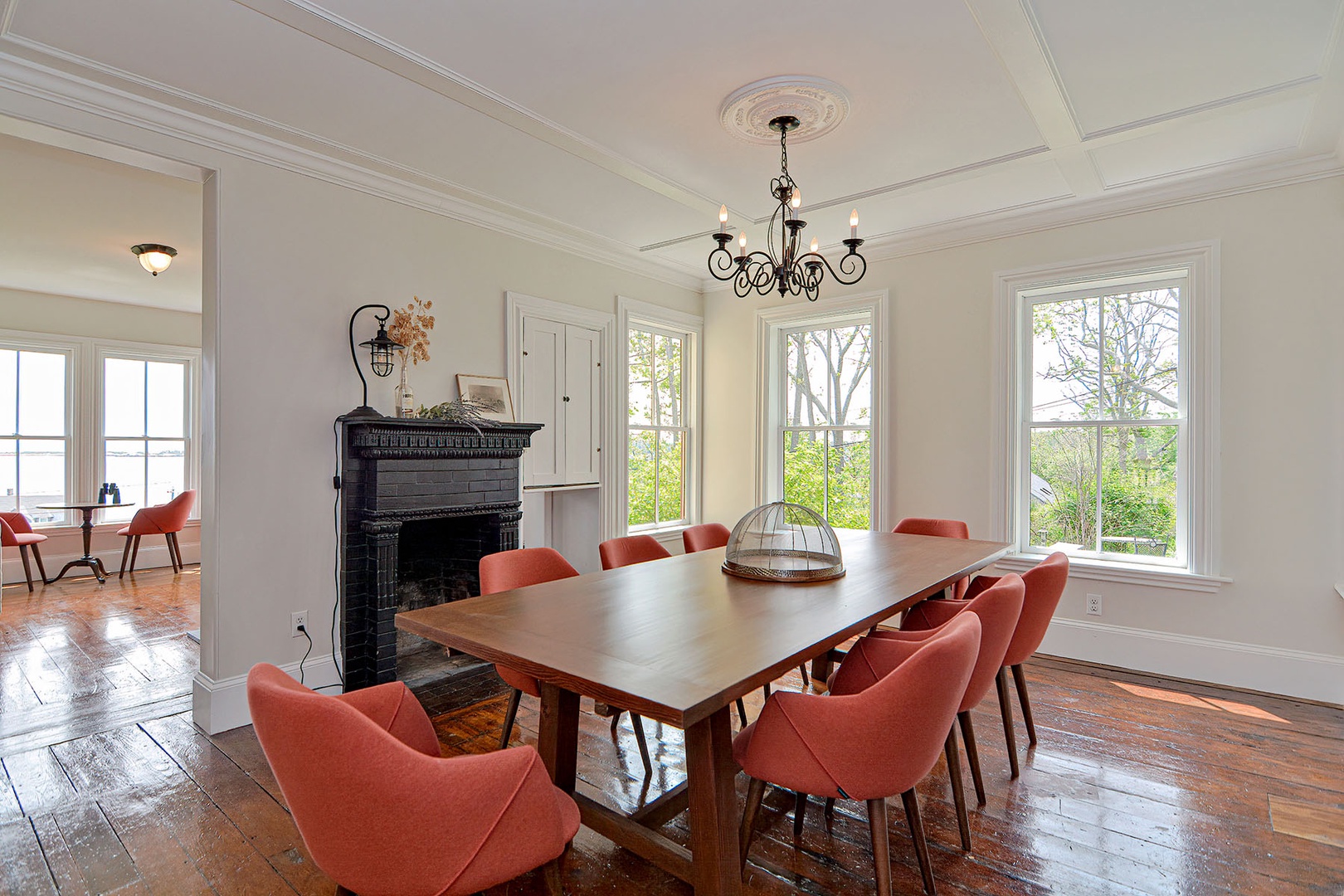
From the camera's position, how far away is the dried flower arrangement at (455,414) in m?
3.67

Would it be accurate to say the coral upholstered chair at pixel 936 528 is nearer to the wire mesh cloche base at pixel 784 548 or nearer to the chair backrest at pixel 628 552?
the wire mesh cloche base at pixel 784 548

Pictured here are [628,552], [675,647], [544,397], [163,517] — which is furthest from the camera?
[163,517]

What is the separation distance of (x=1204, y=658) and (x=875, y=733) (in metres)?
3.22

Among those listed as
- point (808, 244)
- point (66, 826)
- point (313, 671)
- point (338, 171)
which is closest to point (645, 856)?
point (66, 826)

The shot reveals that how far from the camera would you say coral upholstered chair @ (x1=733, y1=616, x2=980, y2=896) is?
153cm

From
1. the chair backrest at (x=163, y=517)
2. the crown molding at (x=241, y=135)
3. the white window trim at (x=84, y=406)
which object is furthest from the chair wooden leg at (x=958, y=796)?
the white window trim at (x=84, y=406)

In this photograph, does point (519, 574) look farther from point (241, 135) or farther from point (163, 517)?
point (163, 517)

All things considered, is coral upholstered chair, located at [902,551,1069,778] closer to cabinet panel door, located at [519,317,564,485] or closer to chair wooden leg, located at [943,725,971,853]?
chair wooden leg, located at [943,725,971,853]

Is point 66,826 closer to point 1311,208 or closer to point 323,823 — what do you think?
point 323,823

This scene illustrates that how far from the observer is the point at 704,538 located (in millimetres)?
3672

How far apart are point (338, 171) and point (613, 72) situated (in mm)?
1646

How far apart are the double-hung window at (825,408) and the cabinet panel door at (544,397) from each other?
66.1 inches

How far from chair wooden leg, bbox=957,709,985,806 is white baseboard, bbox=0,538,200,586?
7.78m

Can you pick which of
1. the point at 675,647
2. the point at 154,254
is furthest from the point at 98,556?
the point at 675,647
